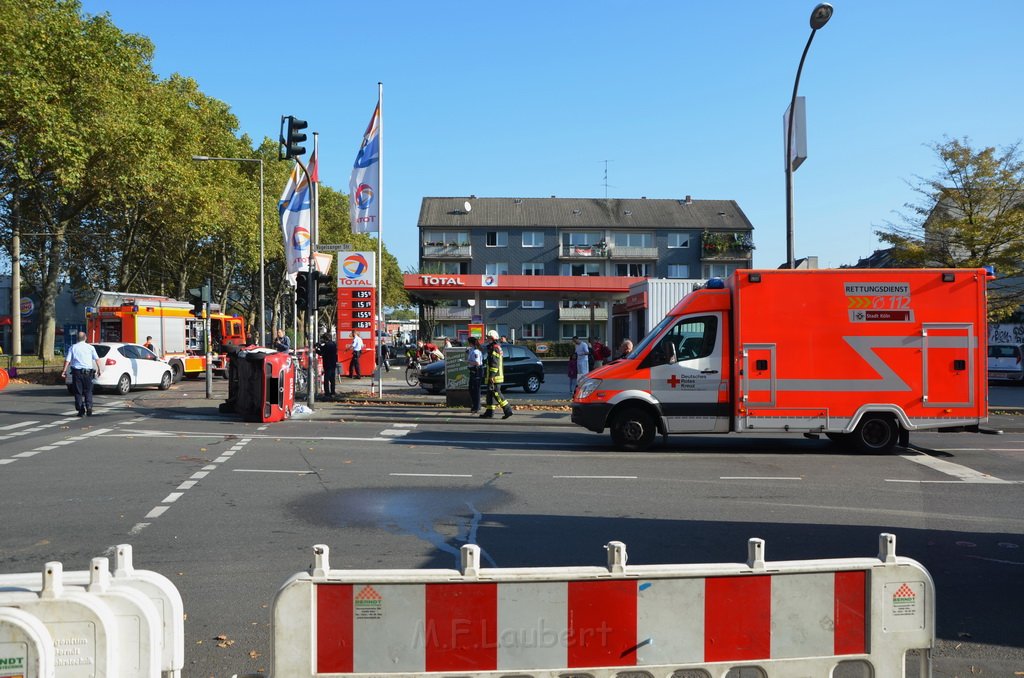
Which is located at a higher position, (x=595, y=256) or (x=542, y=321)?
(x=595, y=256)

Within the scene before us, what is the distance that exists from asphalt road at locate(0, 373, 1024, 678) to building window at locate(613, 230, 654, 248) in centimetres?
5939

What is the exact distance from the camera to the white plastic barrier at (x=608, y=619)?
11.2 ft

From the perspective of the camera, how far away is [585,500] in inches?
376

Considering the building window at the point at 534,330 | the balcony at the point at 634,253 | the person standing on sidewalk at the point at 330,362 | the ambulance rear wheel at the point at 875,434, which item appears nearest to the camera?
the ambulance rear wheel at the point at 875,434

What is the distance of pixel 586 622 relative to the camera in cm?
352

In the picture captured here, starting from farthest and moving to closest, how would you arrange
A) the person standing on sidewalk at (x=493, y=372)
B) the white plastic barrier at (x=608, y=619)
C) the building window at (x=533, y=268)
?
the building window at (x=533, y=268), the person standing on sidewalk at (x=493, y=372), the white plastic barrier at (x=608, y=619)

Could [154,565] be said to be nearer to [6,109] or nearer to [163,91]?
[6,109]

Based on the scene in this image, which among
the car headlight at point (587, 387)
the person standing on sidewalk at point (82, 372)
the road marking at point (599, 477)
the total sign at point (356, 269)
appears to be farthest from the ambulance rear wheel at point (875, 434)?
the total sign at point (356, 269)

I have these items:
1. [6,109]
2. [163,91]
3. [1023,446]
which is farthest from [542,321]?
[1023,446]

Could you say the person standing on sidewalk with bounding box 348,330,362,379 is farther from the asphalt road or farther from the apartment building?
the apartment building

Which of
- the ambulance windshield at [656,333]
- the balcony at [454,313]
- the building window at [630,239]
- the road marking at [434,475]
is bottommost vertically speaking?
the road marking at [434,475]

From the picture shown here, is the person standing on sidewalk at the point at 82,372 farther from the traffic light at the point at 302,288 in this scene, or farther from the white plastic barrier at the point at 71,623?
the white plastic barrier at the point at 71,623

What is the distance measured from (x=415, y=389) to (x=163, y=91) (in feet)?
64.4

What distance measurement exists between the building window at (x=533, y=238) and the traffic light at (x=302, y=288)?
53230mm
